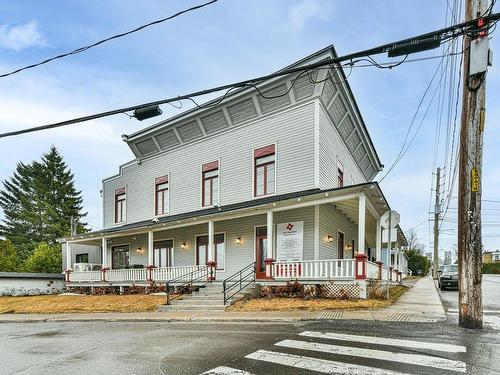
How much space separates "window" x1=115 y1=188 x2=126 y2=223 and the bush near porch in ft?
47.4

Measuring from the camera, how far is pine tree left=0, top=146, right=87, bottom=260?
59812mm

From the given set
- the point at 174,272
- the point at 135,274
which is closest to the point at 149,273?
the point at 135,274

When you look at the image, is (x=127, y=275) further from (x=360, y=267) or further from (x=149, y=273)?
(x=360, y=267)

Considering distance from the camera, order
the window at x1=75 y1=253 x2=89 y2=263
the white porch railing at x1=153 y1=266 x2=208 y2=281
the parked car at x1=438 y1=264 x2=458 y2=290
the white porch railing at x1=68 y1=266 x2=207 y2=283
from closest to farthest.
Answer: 1. the white porch railing at x1=153 y1=266 x2=208 y2=281
2. the white porch railing at x1=68 y1=266 x2=207 y2=283
3. the parked car at x1=438 y1=264 x2=458 y2=290
4. the window at x1=75 y1=253 x2=89 y2=263

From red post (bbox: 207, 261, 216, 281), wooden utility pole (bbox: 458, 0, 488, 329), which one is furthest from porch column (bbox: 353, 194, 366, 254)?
red post (bbox: 207, 261, 216, 281)

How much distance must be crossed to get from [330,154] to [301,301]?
25.9 ft

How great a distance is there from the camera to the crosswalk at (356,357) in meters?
5.48

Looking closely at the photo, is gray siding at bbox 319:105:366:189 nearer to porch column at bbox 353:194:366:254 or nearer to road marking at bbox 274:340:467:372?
porch column at bbox 353:194:366:254

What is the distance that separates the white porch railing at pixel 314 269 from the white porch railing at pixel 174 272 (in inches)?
178

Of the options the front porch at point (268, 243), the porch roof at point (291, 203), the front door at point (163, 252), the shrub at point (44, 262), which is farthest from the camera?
the shrub at point (44, 262)

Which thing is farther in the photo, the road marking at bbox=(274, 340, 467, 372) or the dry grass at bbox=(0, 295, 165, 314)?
the dry grass at bbox=(0, 295, 165, 314)

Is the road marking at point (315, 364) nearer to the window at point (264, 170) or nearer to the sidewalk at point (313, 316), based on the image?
the sidewalk at point (313, 316)

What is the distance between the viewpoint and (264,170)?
18.5m

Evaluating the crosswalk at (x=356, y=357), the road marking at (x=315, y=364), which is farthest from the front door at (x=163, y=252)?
the road marking at (x=315, y=364)
